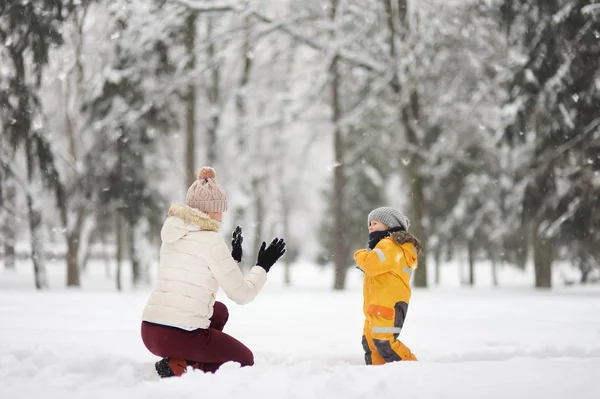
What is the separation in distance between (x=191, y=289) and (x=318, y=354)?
6.37 feet

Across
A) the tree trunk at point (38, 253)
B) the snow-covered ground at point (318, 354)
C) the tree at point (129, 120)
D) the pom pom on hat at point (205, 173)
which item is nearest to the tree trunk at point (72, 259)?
the tree at point (129, 120)

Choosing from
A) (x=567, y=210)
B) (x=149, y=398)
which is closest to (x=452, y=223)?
(x=567, y=210)

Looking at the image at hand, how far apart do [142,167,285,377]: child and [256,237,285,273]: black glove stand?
0.13 meters

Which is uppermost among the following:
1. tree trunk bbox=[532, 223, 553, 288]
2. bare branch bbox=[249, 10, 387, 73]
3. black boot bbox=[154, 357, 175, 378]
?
bare branch bbox=[249, 10, 387, 73]

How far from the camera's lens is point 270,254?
425 centimetres

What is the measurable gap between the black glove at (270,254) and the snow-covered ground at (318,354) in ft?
2.21

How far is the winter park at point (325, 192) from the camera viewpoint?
397cm

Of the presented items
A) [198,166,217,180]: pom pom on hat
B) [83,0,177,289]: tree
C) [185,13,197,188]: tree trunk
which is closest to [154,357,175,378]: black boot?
[198,166,217,180]: pom pom on hat

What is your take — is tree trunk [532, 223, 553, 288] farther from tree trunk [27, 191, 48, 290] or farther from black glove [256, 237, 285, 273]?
black glove [256, 237, 285, 273]

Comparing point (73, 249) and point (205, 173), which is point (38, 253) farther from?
point (205, 173)

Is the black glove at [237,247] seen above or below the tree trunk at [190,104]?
below

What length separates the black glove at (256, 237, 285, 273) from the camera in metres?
4.22

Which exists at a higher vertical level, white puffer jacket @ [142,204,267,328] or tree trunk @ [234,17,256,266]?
tree trunk @ [234,17,256,266]

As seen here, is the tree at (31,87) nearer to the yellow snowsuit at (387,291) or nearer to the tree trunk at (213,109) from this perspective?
the tree trunk at (213,109)
